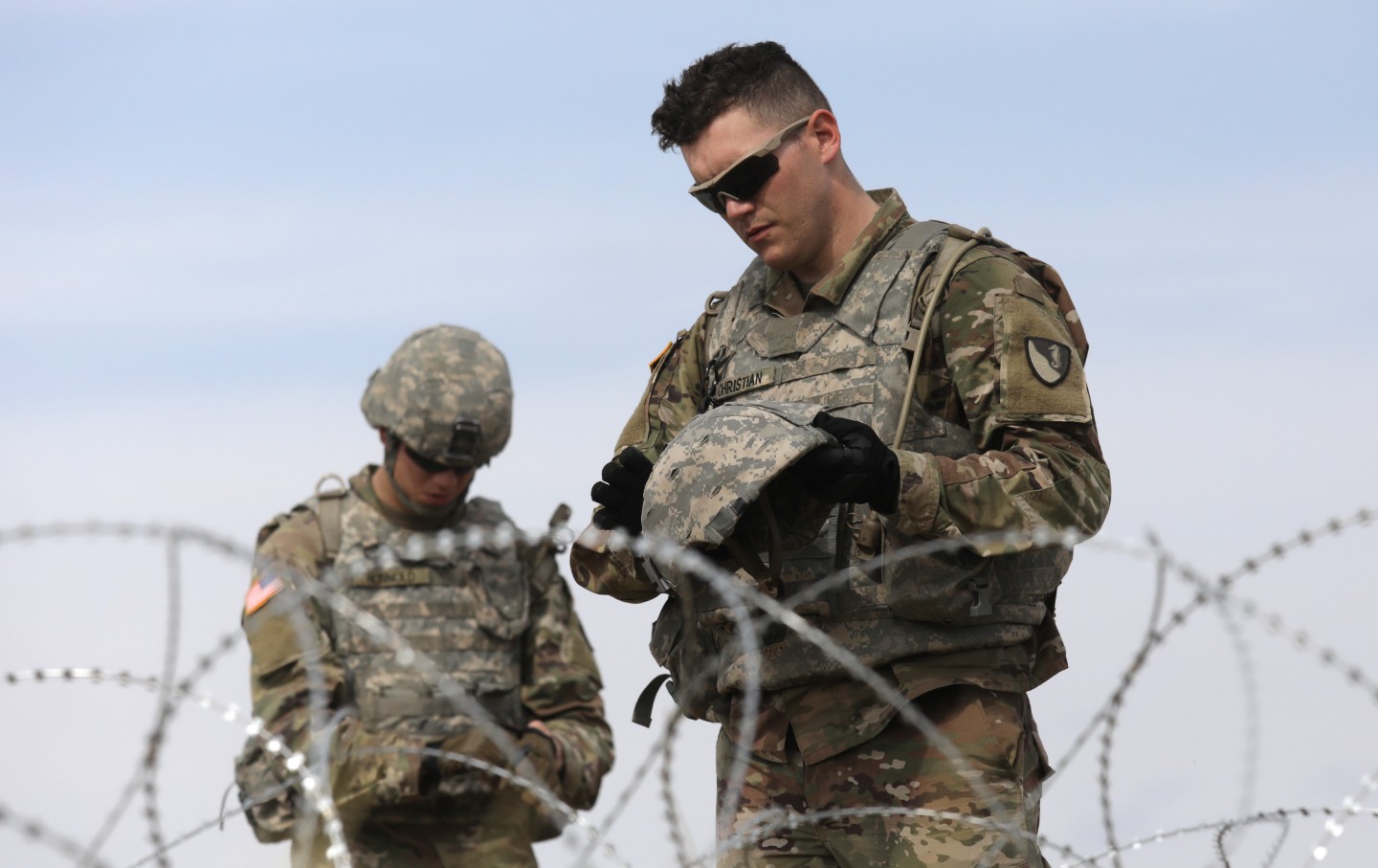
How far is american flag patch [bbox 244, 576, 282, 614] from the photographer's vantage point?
6.72m

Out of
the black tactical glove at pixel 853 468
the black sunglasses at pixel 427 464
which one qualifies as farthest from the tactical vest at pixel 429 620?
the black tactical glove at pixel 853 468

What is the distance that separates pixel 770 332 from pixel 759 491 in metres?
0.67

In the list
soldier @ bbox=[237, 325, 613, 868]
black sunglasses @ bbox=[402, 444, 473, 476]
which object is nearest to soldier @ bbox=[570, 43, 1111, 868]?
soldier @ bbox=[237, 325, 613, 868]

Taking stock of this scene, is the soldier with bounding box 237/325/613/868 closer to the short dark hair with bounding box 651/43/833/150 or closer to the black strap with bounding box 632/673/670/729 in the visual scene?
the black strap with bounding box 632/673/670/729

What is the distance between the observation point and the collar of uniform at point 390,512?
733 centimetres

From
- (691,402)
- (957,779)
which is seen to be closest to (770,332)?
(691,402)

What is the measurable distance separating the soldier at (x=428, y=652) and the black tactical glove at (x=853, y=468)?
270 cm

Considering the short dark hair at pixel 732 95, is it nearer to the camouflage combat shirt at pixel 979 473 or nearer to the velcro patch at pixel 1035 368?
the camouflage combat shirt at pixel 979 473

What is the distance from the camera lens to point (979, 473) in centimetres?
423

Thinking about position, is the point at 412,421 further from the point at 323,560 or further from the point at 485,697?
the point at 485,697

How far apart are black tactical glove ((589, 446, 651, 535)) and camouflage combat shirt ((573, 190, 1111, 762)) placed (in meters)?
0.12

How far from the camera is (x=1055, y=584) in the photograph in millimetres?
4516

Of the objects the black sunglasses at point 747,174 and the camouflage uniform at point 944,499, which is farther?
the black sunglasses at point 747,174

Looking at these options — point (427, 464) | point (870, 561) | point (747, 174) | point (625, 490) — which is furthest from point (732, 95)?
point (427, 464)
